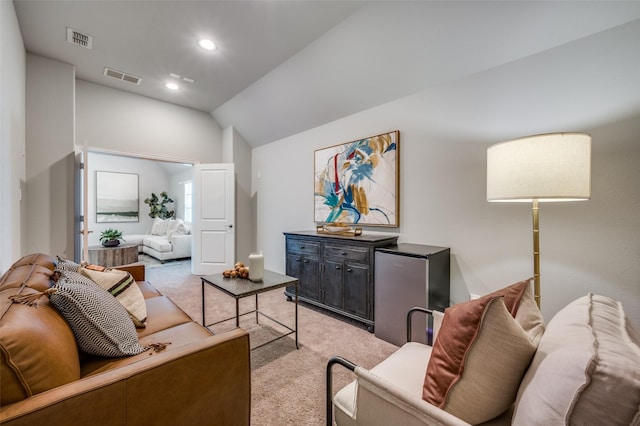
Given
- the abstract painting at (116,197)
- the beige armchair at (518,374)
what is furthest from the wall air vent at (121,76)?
the abstract painting at (116,197)

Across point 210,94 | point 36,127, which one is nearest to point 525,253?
point 210,94

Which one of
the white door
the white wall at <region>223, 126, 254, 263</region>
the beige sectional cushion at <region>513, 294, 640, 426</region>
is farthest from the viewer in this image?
the white wall at <region>223, 126, 254, 263</region>

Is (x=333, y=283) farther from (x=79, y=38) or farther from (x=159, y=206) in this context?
(x=159, y=206)

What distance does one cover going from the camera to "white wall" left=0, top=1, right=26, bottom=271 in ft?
6.72

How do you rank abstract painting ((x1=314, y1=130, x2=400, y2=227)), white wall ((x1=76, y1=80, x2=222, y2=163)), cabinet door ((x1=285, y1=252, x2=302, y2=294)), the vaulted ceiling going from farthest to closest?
white wall ((x1=76, y1=80, x2=222, y2=163)) → cabinet door ((x1=285, y1=252, x2=302, y2=294)) → abstract painting ((x1=314, y1=130, x2=400, y2=227)) → the vaulted ceiling

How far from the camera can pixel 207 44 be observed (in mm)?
2877

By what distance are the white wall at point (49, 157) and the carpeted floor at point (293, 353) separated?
1.67 metres

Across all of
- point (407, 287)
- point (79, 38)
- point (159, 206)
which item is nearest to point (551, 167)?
point (407, 287)

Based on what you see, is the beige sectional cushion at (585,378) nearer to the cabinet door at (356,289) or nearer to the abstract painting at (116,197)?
the cabinet door at (356,289)

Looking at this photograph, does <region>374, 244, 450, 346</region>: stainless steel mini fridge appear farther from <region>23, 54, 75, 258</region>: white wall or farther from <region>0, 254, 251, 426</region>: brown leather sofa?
<region>23, 54, 75, 258</region>: white wall

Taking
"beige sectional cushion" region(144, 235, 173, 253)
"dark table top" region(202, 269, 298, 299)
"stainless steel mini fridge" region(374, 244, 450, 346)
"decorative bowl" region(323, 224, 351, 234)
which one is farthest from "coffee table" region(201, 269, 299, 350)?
"beige sectional cushion" region(144, 235, 173, 253)

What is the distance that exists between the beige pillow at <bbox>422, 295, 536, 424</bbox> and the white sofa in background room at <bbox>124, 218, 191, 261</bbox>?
646cm

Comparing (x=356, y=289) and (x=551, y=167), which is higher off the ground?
(x=551, y=167)

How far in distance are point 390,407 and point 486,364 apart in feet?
A: 1.12
